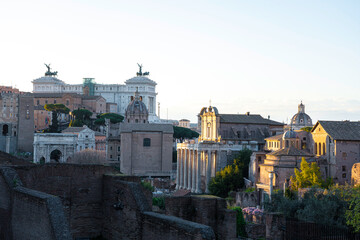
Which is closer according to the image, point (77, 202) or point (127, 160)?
point (77, 202)

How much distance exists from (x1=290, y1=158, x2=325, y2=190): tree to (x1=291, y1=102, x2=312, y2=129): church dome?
37798 mm

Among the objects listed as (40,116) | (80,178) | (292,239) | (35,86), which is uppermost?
(35,86)

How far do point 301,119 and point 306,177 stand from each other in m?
40.2

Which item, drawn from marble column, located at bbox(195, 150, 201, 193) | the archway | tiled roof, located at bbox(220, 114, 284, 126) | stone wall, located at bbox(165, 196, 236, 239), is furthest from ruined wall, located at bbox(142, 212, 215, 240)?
the archway

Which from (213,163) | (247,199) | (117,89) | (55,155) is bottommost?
A: (247,199)

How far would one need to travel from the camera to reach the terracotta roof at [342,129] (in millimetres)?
38062

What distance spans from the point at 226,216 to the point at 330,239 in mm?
7832

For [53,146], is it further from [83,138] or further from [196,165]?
[196,165]

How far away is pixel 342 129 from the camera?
128 ft

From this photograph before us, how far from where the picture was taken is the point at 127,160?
62.8 meters

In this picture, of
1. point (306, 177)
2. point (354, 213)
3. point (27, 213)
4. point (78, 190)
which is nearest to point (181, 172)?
point (306, 177)

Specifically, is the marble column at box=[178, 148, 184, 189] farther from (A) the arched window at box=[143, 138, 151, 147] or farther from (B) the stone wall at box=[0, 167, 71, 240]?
(B) the stone wall at box=[0, 167, 71, 240]

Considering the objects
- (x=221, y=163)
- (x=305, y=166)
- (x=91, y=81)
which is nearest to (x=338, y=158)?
(x=305, y=166)

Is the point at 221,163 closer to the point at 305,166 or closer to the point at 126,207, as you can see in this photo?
the point at 305,166
